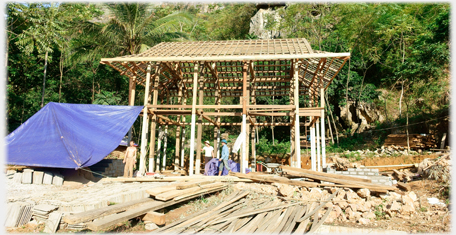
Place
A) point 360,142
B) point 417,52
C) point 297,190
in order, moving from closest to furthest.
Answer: point 297,190, point 417,52, point 360,142

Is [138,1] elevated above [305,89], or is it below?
above

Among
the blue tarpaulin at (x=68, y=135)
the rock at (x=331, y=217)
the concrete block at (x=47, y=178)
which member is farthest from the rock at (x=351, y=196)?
the concrete block at (x=47, y=178)

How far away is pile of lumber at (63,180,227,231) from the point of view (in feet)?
16.7

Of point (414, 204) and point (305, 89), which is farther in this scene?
point (305, 89)

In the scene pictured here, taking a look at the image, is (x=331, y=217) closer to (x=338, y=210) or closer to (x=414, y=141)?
(x=338, y=210)

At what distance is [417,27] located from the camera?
2311cm

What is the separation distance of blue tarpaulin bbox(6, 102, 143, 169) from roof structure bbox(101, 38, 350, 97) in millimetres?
2402

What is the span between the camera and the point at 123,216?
540 centimetres

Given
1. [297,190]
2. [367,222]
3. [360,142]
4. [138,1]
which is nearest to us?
[367,222]

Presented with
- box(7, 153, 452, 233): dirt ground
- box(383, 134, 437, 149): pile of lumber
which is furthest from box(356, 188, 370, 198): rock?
box(383, 134, 437, 149): pile of lumber

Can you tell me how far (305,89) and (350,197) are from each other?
31.2 ft

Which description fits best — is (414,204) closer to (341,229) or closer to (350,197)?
(350,197)

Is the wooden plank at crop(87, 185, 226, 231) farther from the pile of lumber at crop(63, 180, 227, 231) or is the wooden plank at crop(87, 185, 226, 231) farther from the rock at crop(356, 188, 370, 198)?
the rock at crop(356, 188, 370, 198)

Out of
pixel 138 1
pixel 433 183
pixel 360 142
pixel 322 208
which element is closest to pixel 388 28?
pixel 360 142
